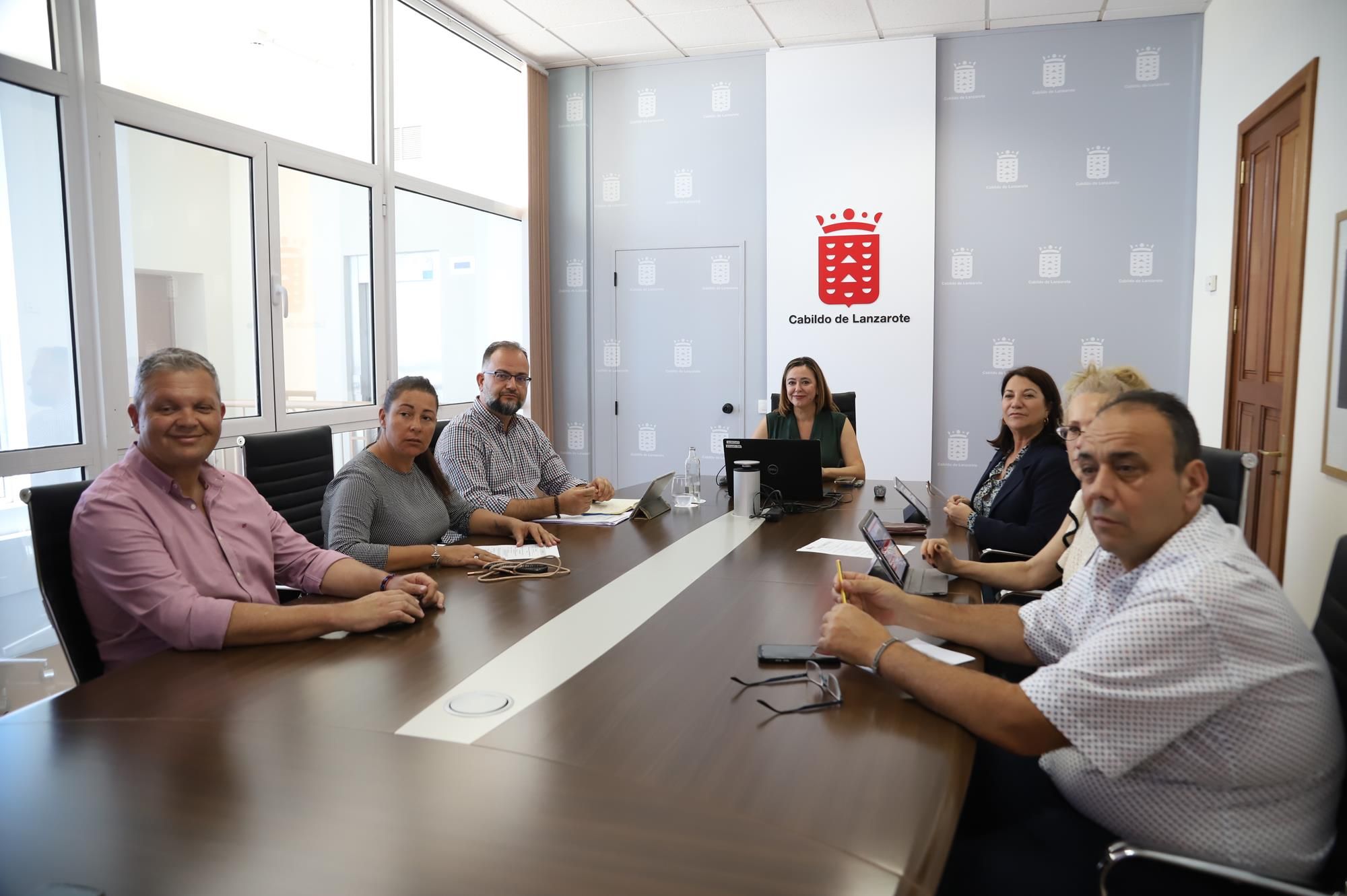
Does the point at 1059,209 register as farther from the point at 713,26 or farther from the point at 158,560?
the point at 158,560

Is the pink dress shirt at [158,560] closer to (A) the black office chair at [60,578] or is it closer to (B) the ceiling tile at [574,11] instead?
(A) the black office chair at [60,578]

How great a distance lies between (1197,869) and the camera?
1232mm

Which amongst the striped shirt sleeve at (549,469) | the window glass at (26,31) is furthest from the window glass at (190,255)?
the striped shirt sleeve at (549,469)

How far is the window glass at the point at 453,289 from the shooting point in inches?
217

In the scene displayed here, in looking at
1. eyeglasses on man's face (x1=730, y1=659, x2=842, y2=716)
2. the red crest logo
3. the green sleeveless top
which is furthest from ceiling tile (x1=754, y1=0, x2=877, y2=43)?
eyeglasses on man's face (x1=730, y1=659, x2=842, y2=716)

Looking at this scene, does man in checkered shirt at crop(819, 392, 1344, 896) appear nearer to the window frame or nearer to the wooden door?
the wooden door

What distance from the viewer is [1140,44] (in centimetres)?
541

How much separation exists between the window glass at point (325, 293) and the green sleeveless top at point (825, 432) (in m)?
2.36

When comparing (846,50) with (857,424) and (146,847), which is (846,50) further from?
(146,847)

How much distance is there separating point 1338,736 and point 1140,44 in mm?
5295

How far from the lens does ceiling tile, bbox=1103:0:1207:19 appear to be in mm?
5160

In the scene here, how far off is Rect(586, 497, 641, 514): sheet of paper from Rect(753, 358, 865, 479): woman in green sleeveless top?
3.57 feet

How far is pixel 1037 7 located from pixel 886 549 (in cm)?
437

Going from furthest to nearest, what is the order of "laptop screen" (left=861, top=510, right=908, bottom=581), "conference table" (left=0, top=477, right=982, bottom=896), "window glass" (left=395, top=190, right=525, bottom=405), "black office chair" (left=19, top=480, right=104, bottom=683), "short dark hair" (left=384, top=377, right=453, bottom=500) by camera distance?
"window glass" (left=395, top=190, right=525, bottom=405) < "short dark hair" (left=384, top=377, right=453, bottom=500) < "laptop screen" (left=861, top=510, right=908, bottom=581) < "black office chair" (left=19, top=480, right=104, bottom=683) < "conference table" (left=0, top=477, right=982, bottom=896)
